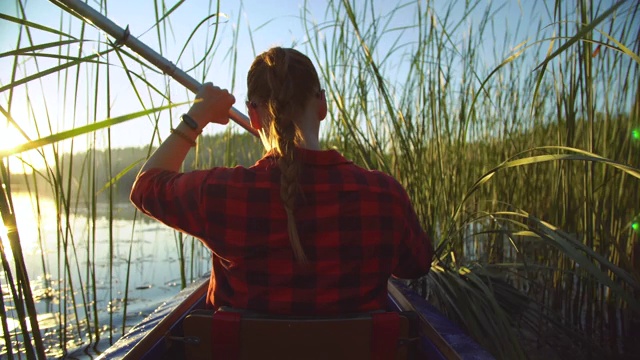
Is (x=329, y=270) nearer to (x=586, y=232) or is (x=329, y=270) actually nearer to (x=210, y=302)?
(x=210, y=302)

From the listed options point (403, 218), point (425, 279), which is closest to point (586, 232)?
point (425, 279)

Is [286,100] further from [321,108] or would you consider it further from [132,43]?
[132,43]

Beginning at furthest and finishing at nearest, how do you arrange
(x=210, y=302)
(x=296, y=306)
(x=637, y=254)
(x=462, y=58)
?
(x=462, y=58)
(x=637, y=254)
(x=210, y=302)
(x=296, y=306)

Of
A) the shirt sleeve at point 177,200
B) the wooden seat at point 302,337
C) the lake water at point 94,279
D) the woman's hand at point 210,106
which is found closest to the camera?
the wooden seat at point 302,337

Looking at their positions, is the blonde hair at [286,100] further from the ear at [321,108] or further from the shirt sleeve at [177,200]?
the shirt sleeve at [177,200]

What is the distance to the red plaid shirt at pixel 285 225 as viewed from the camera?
3.23ft

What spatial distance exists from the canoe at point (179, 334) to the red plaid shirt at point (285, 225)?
19cm

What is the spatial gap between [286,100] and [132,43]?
0.61 meters

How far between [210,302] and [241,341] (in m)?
0.27

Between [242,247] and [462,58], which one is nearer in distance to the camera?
[242,247]

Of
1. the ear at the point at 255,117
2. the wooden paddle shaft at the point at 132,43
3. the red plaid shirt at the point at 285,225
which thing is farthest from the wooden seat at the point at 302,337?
the wooden paddle shaft at the point at 132,43

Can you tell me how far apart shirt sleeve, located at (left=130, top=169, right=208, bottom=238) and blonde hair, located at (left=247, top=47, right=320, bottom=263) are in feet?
0.61

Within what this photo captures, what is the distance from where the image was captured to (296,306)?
39.5 inches

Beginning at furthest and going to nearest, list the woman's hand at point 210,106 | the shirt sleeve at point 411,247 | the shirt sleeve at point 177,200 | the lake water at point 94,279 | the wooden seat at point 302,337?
the lake water at point 94,279 → the woman's hand at point 210,106 → the shirt sleeve at point 411,247 → the shirt sleeve at point 177,200 → the wooden seat at point 302,337
